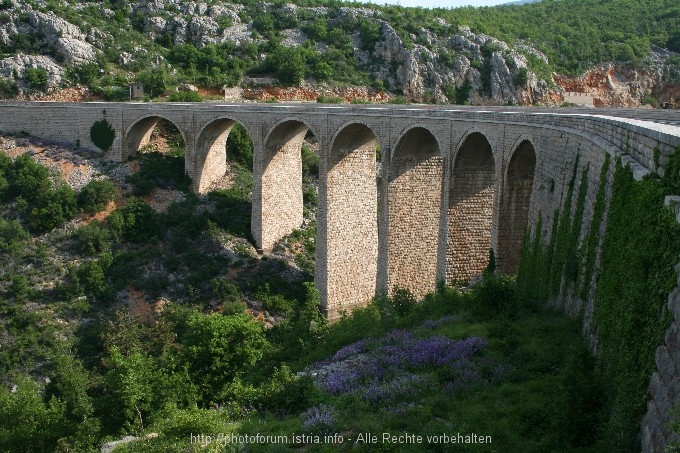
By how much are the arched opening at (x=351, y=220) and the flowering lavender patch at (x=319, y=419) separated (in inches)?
708

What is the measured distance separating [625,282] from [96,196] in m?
33.4

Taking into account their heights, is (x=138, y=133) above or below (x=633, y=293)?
below

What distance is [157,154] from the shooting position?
45.8m

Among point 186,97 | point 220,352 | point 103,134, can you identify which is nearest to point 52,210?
point 103,134

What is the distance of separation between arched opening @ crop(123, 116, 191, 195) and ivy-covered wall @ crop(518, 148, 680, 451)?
29.5m

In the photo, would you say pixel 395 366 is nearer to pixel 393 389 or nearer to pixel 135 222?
pixel 393 389

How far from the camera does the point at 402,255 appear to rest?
96.2ft

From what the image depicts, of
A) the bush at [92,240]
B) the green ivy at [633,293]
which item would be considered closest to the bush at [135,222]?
the bush at [92,240]

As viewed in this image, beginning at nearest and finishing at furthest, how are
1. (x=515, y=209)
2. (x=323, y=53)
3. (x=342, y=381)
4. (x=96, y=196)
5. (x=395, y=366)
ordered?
(x=342, y=381) → (x=395, y=366) → (x=515, y=209) → (x=96, y=196) → (x=323, y=53)

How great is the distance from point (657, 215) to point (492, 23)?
223ft

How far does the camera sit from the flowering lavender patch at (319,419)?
13289 millimetres

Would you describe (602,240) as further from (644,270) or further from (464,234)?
(464,234)

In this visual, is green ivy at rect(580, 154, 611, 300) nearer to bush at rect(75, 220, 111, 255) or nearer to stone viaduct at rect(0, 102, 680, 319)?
stone viaduct at rect(0, 102, 680, 319)

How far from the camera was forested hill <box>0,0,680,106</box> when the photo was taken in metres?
56.7
